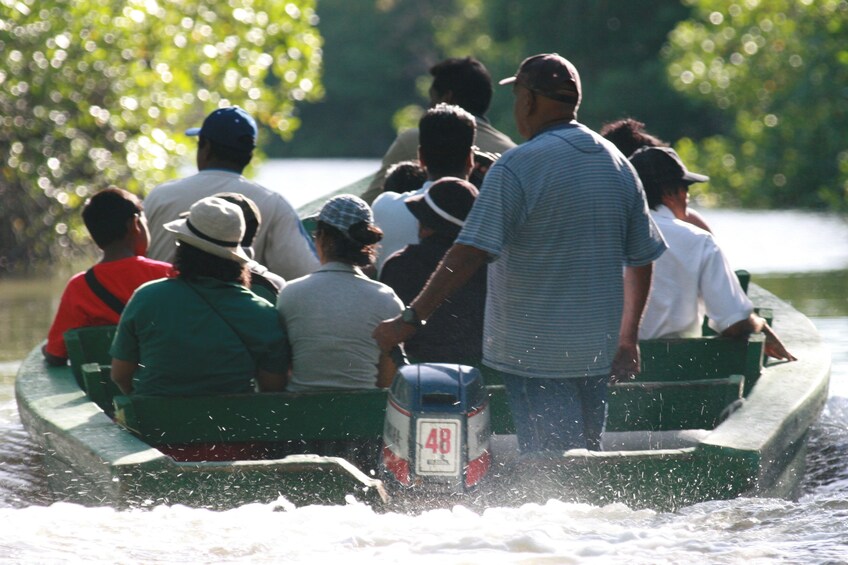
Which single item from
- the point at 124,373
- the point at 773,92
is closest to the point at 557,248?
the point at 124,373

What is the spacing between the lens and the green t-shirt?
491 cm

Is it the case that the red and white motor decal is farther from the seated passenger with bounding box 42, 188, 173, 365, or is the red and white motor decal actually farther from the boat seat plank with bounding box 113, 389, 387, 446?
the seated passenger with bounding box 42, 188, 173, 365

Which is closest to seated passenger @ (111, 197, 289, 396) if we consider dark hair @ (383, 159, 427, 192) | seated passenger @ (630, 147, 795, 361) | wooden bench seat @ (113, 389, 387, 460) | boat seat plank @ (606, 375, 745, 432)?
wooden bench seat @ (113, 389, 387, 460)

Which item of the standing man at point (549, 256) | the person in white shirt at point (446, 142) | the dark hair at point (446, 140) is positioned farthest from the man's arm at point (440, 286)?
the dark hair at point (446, 140)

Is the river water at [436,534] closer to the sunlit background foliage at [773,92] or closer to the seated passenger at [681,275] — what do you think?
the seated passenger at [681,275]

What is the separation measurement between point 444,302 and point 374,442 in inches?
22.0

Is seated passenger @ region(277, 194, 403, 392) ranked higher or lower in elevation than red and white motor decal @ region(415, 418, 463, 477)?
higher

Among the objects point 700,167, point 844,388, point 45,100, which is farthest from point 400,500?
point 700,167

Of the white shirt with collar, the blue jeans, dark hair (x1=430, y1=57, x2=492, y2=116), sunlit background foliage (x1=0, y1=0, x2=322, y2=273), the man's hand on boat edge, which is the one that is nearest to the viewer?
the blue jeans

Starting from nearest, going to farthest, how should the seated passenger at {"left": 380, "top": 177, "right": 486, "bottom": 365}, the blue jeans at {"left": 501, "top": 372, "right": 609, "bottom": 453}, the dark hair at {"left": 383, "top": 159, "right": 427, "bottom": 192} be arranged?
1. the blue jeans at {"left": 501, "top": 372, "right": 609, "bottom": 453}
2. the seated passenger at {"left": 380, "top": 177, "right": 486, "bottom": 365}
3. the dark hair at {"left": 383, "top": 159, "right": 427, "bottom": 192}

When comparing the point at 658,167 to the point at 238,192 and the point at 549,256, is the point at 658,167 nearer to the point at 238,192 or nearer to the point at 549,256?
the point at 549,256

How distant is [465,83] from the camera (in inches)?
279

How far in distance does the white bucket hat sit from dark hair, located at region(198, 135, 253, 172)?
1207 mm

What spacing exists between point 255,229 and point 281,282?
0.30 m
